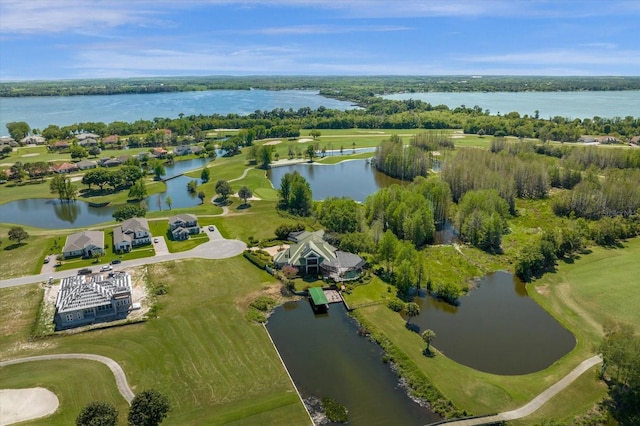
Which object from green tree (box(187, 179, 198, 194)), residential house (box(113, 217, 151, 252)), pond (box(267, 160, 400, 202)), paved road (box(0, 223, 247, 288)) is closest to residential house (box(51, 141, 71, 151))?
green tree (box(187, 179, 198, 194))

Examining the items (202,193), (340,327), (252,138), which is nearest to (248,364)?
(340,327)

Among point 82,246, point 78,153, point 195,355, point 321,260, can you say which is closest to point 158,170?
point 78,153

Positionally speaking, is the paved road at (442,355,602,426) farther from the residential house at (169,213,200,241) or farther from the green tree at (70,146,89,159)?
the green tree at (70,146,89,159)

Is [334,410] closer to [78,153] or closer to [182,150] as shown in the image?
[182,150]

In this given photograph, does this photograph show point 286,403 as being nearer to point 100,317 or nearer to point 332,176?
point 100,317

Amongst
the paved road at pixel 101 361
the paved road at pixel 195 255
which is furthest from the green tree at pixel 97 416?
the paved road at pixel 195 255

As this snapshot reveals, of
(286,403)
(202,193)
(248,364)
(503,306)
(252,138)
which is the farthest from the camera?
(252,138)
